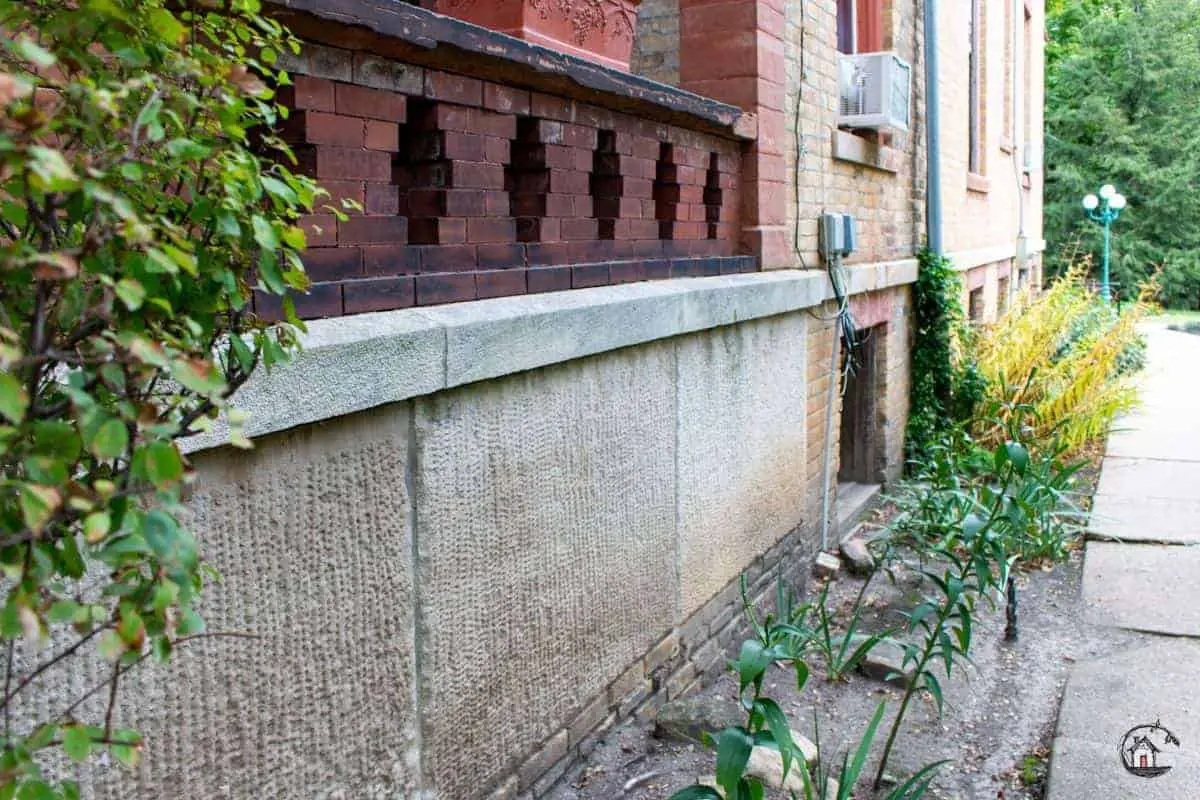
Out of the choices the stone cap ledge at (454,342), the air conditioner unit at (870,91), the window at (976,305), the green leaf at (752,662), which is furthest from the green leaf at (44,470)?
the window at (976,305)

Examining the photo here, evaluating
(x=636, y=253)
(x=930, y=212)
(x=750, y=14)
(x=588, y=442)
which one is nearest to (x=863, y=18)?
(x=930, y=212)

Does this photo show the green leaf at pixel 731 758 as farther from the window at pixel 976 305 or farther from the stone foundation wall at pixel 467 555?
the window at pixel 976 305

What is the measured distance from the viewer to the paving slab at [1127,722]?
3581mm

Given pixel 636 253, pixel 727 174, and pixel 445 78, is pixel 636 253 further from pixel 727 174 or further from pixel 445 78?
pixel 445 78

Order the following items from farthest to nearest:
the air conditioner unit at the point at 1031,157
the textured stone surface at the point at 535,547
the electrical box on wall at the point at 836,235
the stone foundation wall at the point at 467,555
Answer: the air conditioner unit at the point at 1031,157 → the electrical box on wall at the point at 836,235 → the textured stone surface at the point at 535,547 → the stone foundation wall at the point at 467,555

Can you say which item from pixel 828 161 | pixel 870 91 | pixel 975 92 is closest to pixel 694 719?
pixel 828 161

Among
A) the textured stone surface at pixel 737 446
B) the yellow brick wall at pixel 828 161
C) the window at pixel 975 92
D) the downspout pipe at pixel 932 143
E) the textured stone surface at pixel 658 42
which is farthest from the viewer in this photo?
the window at pixel 975 92

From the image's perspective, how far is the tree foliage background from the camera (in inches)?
1251

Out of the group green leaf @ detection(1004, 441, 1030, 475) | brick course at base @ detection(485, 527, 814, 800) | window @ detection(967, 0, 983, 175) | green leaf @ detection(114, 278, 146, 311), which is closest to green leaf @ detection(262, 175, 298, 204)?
green leaf @ detection(114, 278, 146, 311)

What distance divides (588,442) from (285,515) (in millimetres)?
1326

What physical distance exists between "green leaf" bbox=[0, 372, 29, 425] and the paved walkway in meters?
3.45

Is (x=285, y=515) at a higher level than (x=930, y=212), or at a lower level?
lower

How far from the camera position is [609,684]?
379 cm

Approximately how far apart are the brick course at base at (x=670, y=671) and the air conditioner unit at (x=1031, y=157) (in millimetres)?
10897
